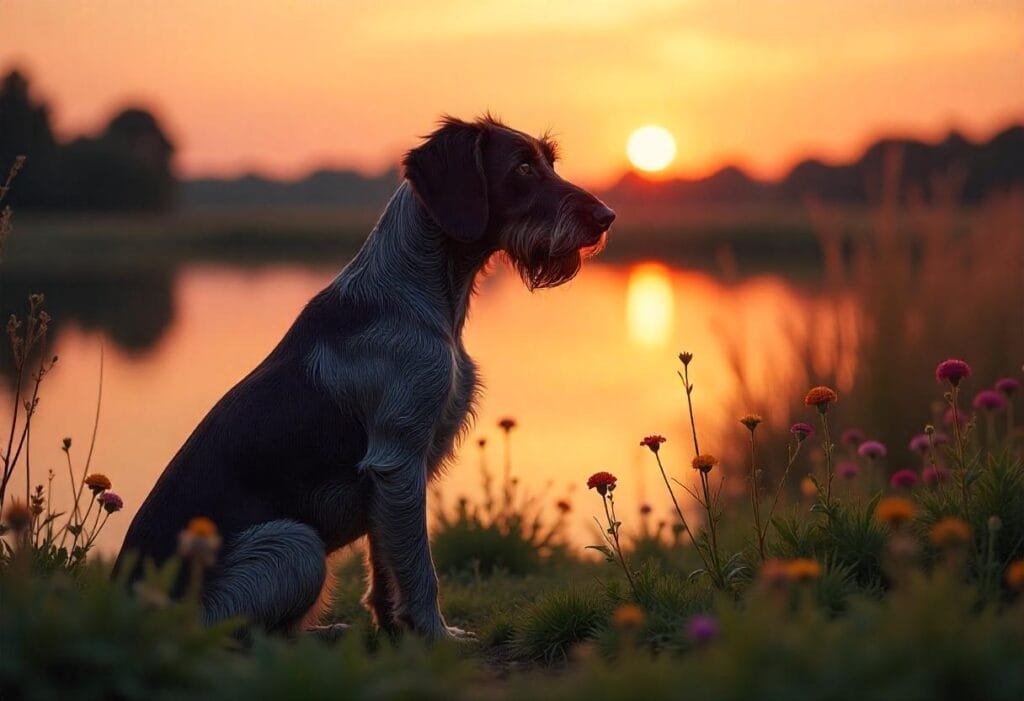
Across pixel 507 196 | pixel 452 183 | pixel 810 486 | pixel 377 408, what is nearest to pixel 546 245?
pixel 507 196

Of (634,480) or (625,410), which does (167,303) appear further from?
(634,480)

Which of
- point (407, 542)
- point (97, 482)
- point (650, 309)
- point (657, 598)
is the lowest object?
point (657, 598)

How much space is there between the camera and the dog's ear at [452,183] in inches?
185

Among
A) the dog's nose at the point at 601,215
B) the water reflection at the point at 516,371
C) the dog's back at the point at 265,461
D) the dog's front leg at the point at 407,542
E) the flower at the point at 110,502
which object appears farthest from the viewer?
the water reflection at the point at 516,371

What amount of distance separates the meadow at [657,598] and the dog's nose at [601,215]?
80cm

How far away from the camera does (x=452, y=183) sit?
187 inches

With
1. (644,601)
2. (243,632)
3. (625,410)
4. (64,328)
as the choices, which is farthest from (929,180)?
(64,328)

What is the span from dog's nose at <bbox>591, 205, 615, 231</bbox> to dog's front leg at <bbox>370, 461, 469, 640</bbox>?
1288 millimetres

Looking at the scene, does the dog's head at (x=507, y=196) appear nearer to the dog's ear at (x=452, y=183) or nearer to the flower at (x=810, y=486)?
the dog's ear at (x=452, y=183)

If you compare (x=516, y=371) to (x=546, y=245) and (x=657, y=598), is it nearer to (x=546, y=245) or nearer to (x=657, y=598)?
(x=546, y=245)

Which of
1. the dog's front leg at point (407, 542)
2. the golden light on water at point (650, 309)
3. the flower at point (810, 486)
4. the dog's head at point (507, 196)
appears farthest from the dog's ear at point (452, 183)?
the golden light on water at point (650, 309)

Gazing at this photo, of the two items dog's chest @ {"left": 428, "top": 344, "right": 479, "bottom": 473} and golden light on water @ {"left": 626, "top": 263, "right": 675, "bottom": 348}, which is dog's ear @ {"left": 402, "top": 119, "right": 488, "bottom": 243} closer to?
dog's chest @ {"left": 428, "top": 344, "right": 479, "bottom": 473}

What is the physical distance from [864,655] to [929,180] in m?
9.00

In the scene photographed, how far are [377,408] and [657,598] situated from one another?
4.22ft
